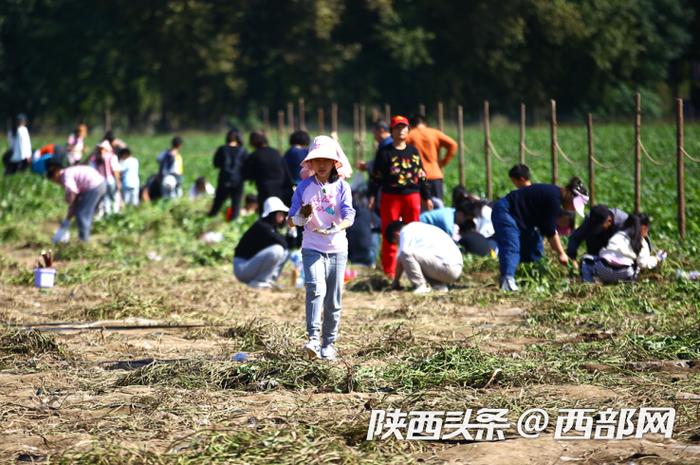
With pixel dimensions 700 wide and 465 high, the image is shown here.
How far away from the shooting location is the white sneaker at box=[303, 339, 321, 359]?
29.0 feet

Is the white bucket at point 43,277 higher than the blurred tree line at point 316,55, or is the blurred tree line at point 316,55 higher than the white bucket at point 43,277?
the blurred tree line at point 316,55

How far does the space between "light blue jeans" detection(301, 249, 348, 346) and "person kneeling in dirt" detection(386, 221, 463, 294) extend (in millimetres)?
3609

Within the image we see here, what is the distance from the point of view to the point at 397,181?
13.7m

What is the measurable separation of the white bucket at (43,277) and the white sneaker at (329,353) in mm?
5443

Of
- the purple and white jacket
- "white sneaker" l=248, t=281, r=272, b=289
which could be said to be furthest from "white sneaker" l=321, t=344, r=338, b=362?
"white sneaker" l=248, t=281, r=272, b=289

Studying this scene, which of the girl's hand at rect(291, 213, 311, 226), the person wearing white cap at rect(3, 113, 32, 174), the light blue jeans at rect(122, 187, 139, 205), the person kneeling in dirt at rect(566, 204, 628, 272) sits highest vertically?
the person wearing white cap at rect(3, 113, 32, 174)

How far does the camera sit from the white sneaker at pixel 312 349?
29.0ft

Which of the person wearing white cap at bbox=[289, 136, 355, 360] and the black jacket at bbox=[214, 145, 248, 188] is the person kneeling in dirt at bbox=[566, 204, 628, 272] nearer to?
the person wearing white cap at bbox=[289, 136, 355, 360]

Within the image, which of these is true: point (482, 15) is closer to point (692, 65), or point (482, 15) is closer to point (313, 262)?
point (692, 65)

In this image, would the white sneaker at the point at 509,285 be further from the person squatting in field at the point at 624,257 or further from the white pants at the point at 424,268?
the person squatting in field at the point at 624,257

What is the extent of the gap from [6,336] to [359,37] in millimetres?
56733

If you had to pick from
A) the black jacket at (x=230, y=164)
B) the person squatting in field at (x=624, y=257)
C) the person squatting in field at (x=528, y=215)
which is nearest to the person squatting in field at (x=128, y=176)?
the black jacket at (x=230, y=164)

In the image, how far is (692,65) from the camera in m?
74.1

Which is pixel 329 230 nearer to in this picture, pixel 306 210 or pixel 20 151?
pixel 306 210
